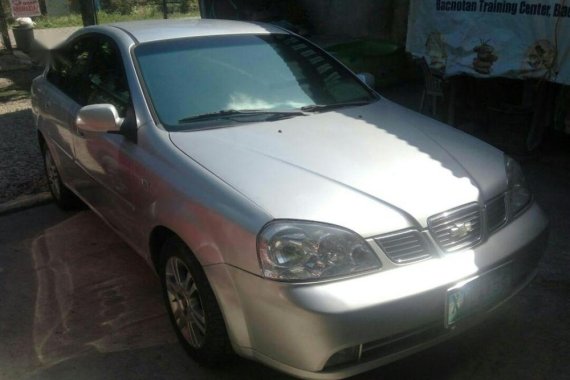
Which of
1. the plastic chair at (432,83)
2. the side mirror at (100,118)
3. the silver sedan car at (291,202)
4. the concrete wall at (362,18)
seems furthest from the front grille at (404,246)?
the concrete wall at (362,18)

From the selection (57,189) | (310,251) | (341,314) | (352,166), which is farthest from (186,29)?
(341,314)

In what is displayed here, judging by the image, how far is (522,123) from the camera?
19.9ft

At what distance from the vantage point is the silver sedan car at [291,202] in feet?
7.63

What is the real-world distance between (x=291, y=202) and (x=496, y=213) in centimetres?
102

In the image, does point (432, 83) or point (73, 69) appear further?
point (432, 83)

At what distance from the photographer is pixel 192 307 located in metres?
2.79

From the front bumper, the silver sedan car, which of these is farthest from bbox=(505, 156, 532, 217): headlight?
the front bumper

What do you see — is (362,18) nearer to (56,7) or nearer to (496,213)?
(56,7)

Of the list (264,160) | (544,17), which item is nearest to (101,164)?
(264,160)

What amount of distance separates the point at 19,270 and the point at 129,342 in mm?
1340

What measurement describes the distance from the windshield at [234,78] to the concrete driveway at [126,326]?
1.19 metres

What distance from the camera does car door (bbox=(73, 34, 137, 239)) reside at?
3326 mm

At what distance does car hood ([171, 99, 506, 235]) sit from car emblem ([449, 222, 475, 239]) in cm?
9

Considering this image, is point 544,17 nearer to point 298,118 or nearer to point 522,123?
point 522,123
